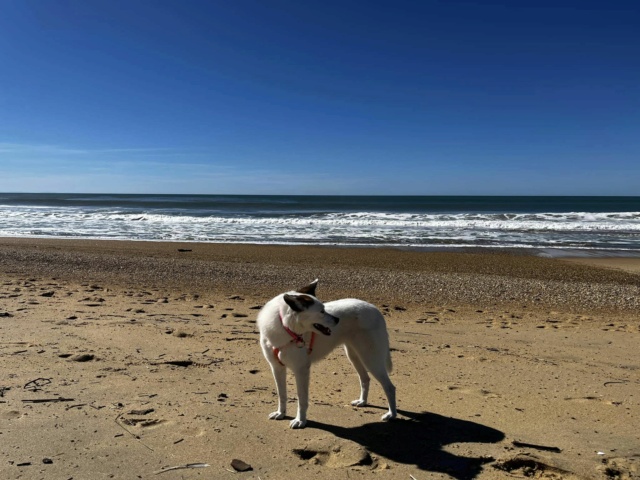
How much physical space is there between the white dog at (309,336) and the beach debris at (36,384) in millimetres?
2048

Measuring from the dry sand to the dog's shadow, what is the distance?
0.05ft

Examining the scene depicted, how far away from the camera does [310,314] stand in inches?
148

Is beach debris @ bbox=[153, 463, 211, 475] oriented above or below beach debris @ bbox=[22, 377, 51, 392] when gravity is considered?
below

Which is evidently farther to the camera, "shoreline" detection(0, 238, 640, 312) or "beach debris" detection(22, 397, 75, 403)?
"shoreline" detection(0, 238, 640, 312)

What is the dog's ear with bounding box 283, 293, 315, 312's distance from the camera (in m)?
3.72

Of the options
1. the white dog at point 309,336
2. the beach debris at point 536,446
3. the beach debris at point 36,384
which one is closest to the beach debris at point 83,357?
the beach debris at point 36,384

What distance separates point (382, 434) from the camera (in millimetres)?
3854

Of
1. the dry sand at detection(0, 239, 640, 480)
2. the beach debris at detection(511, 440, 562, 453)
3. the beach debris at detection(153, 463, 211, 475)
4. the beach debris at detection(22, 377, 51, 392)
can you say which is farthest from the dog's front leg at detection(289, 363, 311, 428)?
the beach debris at detection(22, 377, 51, 392)

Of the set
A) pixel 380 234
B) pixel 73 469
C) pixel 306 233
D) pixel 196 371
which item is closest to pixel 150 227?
pixel 306 233

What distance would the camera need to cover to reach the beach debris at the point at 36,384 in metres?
4.28

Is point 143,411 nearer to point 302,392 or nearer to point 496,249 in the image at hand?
point 302,392

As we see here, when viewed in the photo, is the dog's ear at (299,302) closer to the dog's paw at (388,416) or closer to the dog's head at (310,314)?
the dog's head at (310,314)

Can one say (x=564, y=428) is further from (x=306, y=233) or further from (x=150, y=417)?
(x=306, y=233)

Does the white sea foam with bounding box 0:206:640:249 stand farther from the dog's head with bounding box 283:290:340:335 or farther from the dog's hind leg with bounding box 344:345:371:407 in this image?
the dog's head with bounding box 283:290:340:335
